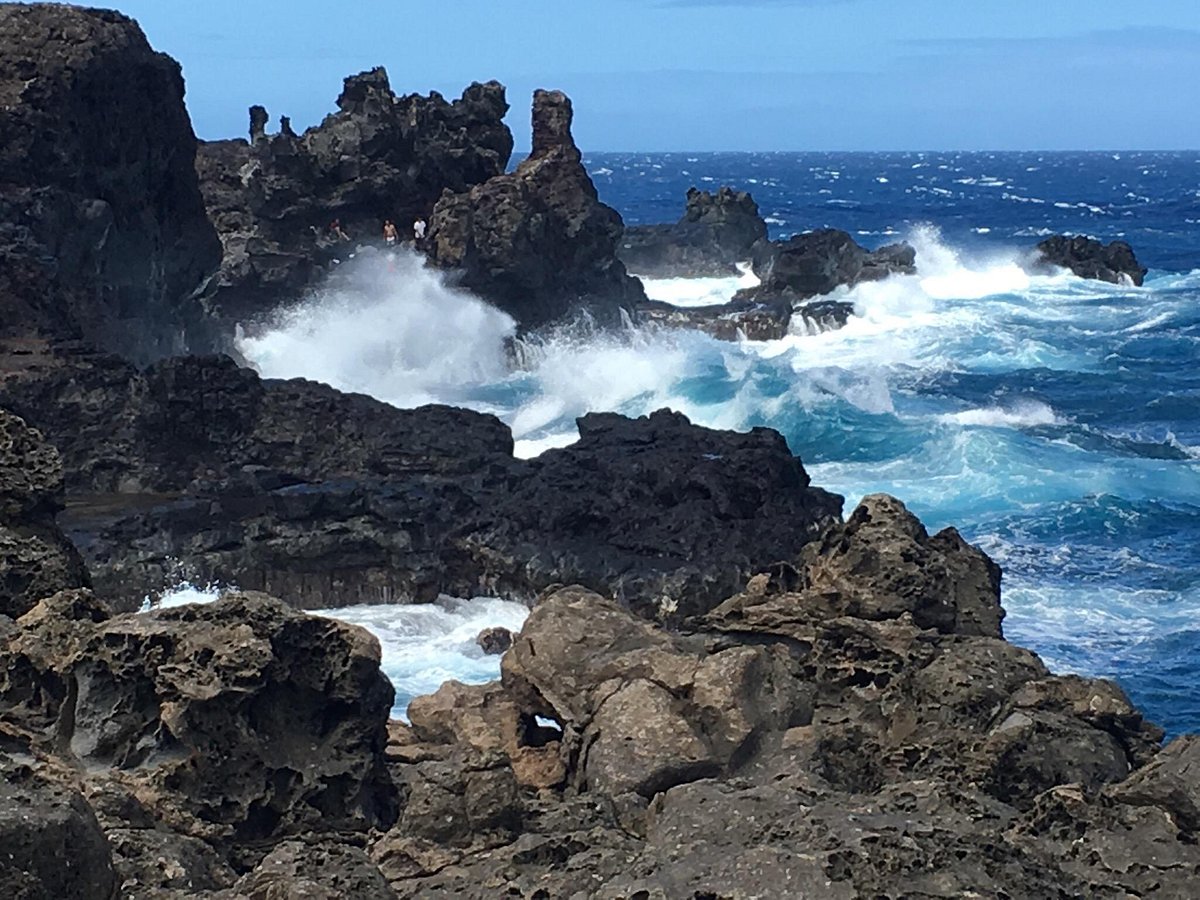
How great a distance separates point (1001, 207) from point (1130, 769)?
4112 inches

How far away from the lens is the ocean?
17594 millimetres

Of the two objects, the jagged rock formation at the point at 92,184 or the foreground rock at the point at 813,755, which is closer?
the foreground rock at the point at 813,755

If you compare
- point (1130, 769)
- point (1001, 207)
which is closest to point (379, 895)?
point (1130, 769)

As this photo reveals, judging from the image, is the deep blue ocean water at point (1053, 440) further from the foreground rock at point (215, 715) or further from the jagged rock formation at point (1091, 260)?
the foreground rock at point (215, 715)

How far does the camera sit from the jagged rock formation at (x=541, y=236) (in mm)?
38000

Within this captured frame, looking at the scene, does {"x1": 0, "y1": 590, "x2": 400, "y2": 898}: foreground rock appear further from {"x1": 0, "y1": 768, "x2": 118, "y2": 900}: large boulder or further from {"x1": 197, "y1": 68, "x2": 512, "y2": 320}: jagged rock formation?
{"x1": 197, "y1": 68, "x2": 512, "y2": 320}: jagged rock formation

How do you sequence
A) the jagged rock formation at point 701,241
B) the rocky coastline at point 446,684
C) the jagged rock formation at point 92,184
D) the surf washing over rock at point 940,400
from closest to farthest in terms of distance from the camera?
1. the rocky coastline at point 446,684
2. the surf washing over rock at point 940,400
3. the jagged rock formation at point 92,184
4. the jagged rock formation at point 701,241

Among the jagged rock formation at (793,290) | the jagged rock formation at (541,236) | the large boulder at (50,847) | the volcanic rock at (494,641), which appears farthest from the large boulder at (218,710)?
the jagged rock formation at (793,290)

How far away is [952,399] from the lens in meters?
34.9

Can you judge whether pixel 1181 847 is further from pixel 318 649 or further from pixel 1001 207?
pixel 1001 207

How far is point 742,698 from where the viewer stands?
8.15 m

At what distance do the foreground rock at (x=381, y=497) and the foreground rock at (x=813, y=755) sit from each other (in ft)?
19.0

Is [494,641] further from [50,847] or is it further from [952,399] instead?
[952,399]

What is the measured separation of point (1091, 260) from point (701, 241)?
46.4 ft
